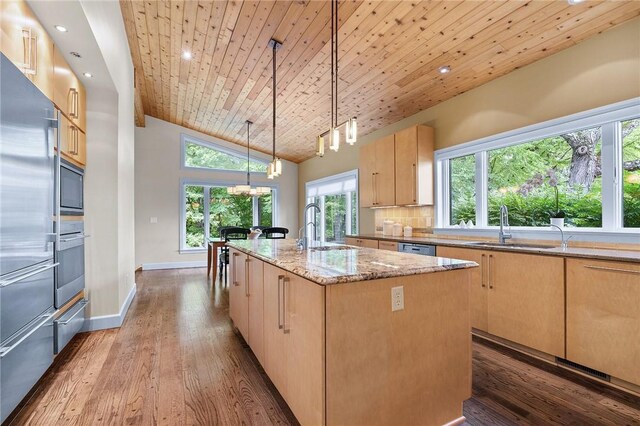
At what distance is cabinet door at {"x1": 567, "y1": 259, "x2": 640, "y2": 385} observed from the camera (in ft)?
6.18

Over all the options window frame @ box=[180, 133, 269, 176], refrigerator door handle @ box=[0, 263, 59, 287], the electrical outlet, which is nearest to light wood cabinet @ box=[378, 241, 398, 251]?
the electrical outlet

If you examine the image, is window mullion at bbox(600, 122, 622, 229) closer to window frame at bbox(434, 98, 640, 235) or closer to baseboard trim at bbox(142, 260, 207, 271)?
window frame at bbox(434, 98, 640, 235)

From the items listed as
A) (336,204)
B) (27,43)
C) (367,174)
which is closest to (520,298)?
(367,174)

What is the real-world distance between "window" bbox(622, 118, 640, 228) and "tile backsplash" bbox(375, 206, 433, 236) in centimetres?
195

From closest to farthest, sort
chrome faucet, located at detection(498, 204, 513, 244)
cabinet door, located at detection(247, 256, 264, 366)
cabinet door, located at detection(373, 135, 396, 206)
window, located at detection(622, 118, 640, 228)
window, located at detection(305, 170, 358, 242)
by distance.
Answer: cabinet door, located at detection(247, 256, 264, 366)
window, located at detection(622, 118, 640, 228)
chrome faucet, located at detection(498, 204, 513, 244)
cabinet door, located at detection(373, 135, 396, 206)
window, located at detection(305, 170, 358, 242)

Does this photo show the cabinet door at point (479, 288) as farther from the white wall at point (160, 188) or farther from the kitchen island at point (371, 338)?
the white wall at point (160, 188)

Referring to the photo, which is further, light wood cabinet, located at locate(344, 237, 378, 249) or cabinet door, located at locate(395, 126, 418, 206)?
light wood cabinet, located at locate(344, 237, 378, 249)

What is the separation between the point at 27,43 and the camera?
1.90 m

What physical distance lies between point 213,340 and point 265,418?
1315mm

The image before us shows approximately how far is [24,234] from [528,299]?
3.42 metres

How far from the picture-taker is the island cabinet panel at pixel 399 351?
131 cm

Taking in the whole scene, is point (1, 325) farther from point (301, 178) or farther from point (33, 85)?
point (301, 178)

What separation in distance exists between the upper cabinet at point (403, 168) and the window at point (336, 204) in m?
1.28

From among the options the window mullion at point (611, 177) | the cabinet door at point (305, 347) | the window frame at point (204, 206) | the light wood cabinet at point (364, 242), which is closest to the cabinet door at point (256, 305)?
the cabinet door at point (305, 347)
